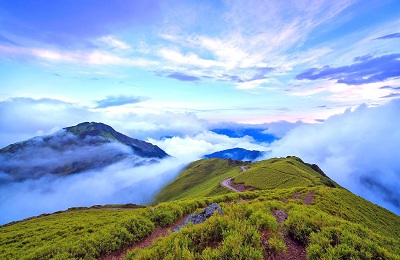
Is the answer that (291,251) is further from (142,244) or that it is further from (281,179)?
(281,179)

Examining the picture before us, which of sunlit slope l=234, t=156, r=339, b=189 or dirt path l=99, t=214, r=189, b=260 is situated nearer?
dirt path l=99, t=214, r=189, b=260

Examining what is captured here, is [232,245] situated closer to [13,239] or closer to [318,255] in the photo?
[318,255]

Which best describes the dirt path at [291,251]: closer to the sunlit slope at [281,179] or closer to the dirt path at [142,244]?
the dirt path at [142,244]

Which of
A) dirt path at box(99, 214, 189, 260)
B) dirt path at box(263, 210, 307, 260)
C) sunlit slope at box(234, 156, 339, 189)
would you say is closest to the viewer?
dirt path at box(263, 210, 307, 260)

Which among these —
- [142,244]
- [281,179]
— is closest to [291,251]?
[142,244]

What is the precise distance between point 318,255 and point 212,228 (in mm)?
5696

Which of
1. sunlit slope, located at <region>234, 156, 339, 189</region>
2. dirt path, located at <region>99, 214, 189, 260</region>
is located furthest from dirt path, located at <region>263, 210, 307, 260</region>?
sunlit slope, located at <region>234, 156, 339, 189</region>

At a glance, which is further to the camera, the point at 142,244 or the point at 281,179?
the point at 281,179

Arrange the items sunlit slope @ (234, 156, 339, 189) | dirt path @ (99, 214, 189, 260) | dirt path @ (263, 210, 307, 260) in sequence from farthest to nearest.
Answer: sunlit slope @ (234, 156, 339, 189), dirt path @ (99, 214, 189, 260), dirt path @ (263, 210, 307, 260)

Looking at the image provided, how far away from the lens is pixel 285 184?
289 ft

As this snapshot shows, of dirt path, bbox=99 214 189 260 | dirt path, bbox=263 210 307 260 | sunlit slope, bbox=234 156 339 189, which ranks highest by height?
dirt path, bbox=263 210 307 260

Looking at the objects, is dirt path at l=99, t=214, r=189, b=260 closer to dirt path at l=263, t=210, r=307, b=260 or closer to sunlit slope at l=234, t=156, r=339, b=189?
dirt path at l=263, t=210, r=307, b=260

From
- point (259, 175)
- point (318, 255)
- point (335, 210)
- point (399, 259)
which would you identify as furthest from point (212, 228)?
point (259, 175)

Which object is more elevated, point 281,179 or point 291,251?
point 291,251
